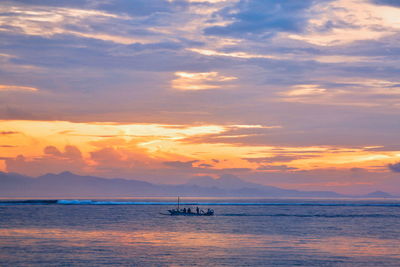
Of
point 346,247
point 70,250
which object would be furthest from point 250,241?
point 70,250

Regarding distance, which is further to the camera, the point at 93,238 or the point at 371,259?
the point at 93,238

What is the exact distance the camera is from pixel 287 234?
7744 cm

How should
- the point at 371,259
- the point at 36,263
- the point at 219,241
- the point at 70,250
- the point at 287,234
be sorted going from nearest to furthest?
the point at 36,263, the point at 371,259, the point at 70,250, the point at 219,241, the point at 287,234

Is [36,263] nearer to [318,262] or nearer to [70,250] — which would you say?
[70,250]

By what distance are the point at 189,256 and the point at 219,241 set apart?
15.3 m

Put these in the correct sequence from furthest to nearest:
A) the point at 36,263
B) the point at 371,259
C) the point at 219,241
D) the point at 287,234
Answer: the point at 287,234 < the point at 219,241 < the point at 371,259 < the point at 36,263

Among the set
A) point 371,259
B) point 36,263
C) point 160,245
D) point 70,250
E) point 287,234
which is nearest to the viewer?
point 36,263

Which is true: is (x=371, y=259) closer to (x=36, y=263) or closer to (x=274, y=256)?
(x=274, y=256)

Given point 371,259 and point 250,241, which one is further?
point 250,241

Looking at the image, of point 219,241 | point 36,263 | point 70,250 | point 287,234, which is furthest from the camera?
point 287,234

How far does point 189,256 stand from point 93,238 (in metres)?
21.6

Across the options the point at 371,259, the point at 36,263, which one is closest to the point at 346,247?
the point at 371,259

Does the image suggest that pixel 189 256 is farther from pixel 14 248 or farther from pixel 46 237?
pixel 46 237

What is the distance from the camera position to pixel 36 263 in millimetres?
45781
